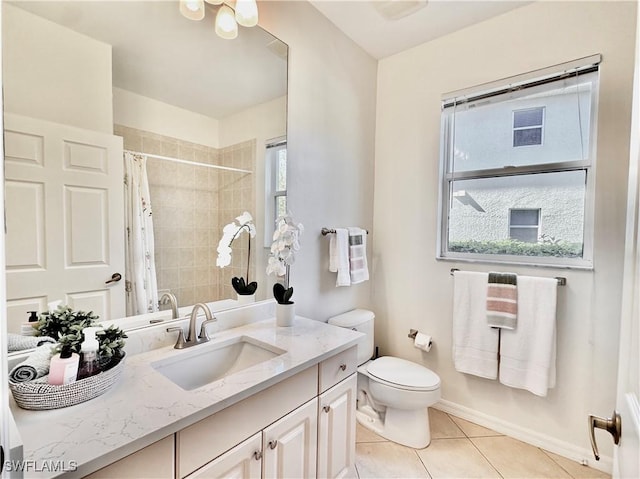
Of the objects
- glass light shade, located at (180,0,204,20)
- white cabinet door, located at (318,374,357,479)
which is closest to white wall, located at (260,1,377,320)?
glass light shade, located at (180,0,204,20)

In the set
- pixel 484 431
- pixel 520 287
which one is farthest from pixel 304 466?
pixel 520 287

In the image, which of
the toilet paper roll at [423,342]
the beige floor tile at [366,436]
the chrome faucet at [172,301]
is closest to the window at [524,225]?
the toilet paper roll at [423,342]

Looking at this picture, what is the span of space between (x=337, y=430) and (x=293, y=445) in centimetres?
30

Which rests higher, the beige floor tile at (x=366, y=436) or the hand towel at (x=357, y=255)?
the hand towel at (x=357, y=255)

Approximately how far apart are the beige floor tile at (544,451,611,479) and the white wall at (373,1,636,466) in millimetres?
57

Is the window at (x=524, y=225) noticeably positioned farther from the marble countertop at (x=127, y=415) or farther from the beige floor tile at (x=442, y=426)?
the marble countertop at (x=127, y=415)

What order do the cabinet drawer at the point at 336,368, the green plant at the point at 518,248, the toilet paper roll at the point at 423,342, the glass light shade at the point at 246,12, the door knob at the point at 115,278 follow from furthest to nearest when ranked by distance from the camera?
the toilet paper roll at the point at 423,342
the green plant at the point at 518,248
the glass light shade at the point at 246,12
the cabinet drawer at the point at 336,368
the door knob at the point at 115,278

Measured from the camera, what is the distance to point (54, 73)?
1014mm

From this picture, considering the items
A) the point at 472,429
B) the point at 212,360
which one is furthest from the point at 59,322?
the point at 472,429

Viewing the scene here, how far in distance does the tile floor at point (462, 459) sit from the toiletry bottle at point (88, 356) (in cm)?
139

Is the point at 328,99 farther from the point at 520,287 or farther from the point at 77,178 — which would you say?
the point at 520,287

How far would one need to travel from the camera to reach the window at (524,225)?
187cm

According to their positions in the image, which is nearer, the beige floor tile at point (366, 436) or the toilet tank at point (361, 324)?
the beige floor tile at point (366, 436)

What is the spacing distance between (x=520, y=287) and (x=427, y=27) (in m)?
1.75
